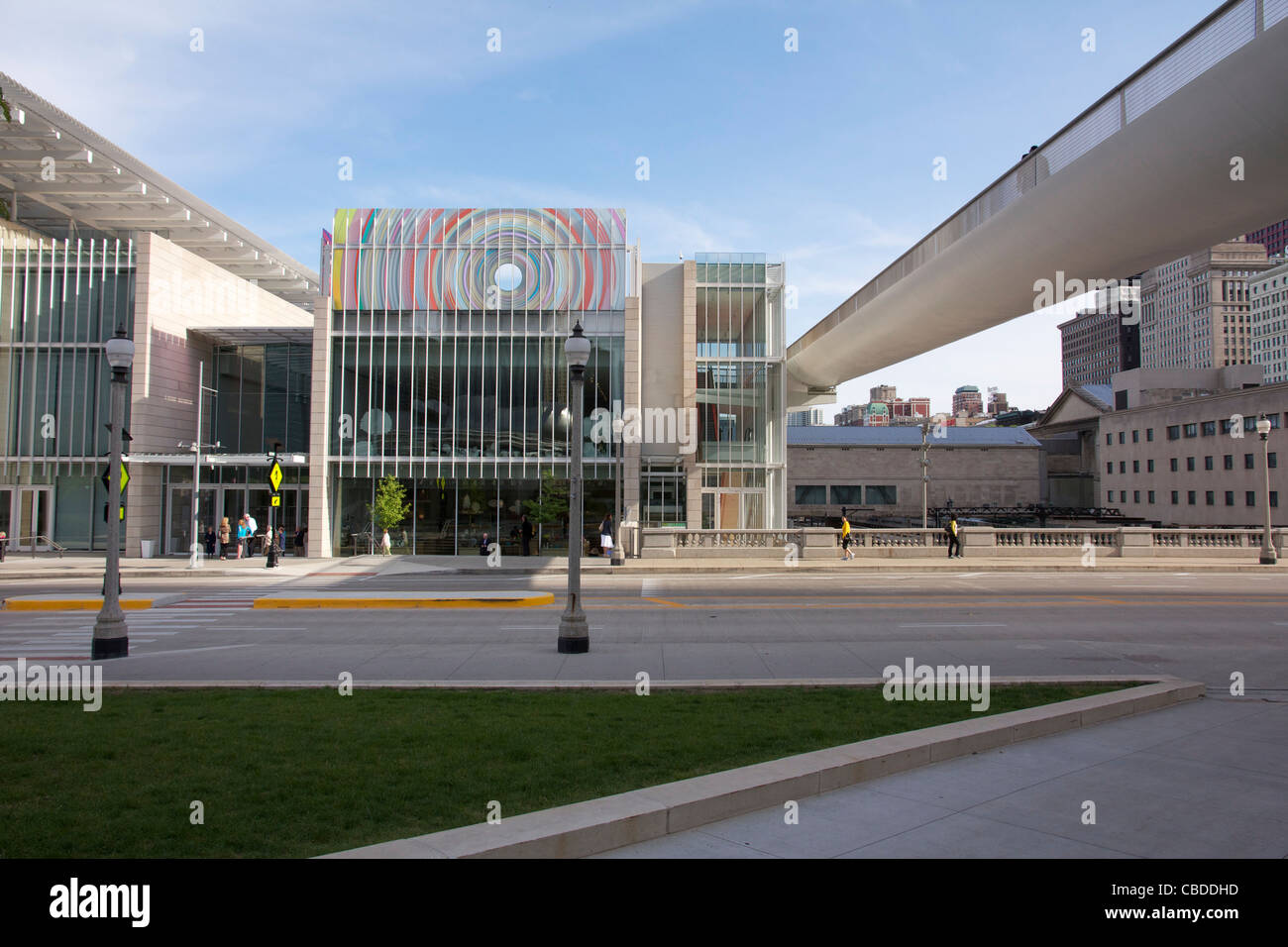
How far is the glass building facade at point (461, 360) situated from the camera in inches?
1409

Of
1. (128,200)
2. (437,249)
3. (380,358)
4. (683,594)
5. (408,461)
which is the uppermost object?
(128,200)

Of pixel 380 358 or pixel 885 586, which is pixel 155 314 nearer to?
pixel 380 358

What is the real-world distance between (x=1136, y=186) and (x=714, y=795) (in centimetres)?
1581

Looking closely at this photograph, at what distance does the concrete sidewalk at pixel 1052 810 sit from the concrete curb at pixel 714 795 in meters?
0.09

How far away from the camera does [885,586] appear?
23422 millimetres

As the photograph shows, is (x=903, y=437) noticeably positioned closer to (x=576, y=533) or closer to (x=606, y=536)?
(x=606, y=536)

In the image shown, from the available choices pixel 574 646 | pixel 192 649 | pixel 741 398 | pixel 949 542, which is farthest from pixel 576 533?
pixel 741 398

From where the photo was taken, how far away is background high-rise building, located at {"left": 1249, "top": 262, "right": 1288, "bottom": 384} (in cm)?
17325

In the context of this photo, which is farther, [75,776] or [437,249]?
[437,249]

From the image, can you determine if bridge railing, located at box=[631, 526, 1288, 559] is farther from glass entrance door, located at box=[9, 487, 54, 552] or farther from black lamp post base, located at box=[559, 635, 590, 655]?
glass entrance door, located at box=[9, 487, 54, 552]

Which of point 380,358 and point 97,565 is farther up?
point 380,358

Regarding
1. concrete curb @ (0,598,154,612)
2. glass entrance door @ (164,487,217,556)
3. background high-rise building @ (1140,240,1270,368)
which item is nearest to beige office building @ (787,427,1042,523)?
glass entrance door @ (164,487,217,556)
